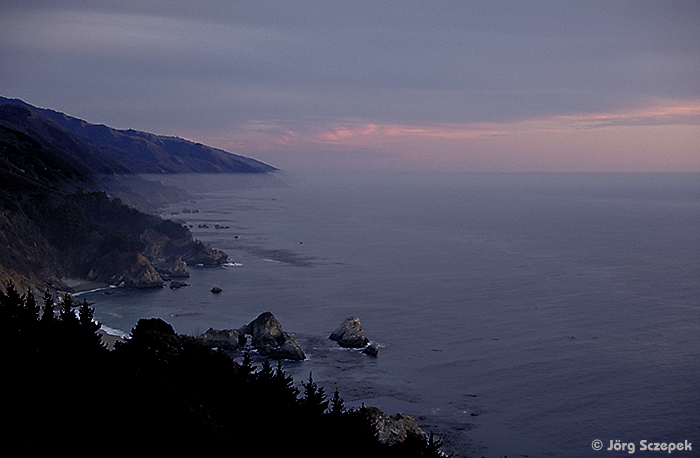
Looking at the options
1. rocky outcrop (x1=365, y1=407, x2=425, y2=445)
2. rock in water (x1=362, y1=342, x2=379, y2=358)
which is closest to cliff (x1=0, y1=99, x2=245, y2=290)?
rock in water (x1=362, y1=342, x2=379, y2=358)

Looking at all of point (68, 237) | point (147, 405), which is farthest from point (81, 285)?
point (147, 405)

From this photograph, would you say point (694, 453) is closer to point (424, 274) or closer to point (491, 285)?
point (491, 285)

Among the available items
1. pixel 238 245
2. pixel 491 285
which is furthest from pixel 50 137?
pixel 491 285

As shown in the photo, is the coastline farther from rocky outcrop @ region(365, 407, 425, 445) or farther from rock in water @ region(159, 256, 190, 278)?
rocky outcrop @ region(365, 407, 425, 445)

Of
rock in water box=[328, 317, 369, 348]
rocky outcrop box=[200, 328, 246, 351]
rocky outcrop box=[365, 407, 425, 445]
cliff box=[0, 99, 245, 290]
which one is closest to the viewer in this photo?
rocky outcrop box=[365, 407, 425, 445]

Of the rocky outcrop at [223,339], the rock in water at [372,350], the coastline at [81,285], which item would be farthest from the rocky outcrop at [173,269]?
the rock in water at [372,350]
